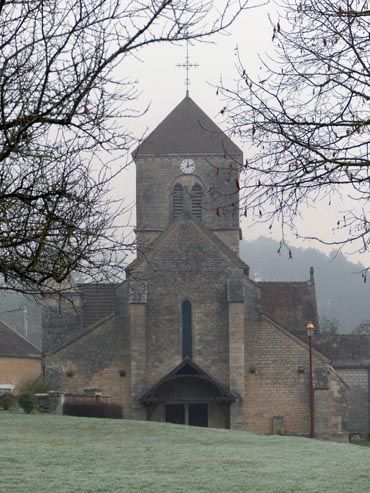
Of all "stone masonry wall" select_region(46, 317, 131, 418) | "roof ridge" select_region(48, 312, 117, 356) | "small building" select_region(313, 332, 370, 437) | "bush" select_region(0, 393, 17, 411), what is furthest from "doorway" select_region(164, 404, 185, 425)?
"small building" select_region(313, 332, 370, 437)

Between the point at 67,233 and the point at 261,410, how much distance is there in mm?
36034

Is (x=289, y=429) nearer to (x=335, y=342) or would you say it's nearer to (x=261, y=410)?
(x=261, y=410)

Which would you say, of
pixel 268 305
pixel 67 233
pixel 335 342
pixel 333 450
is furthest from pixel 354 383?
pixel 67 233

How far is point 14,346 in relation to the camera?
66.8 meters

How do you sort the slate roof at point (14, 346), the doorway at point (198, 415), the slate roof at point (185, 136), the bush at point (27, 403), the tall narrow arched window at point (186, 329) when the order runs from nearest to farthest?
the bush at point (27, 403) → the doorway at point (198, 415) → the tall narrow arched window at point (186, 329) → the slate roof at point (185, 136) → the slate roof at point (14, 346)

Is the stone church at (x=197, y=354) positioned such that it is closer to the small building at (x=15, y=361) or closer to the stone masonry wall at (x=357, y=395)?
the stone masonry wall at (x=357, y=395)

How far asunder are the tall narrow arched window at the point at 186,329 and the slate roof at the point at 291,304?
7.02 meters

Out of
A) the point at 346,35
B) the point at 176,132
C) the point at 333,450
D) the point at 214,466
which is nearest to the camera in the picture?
the point at 346,35

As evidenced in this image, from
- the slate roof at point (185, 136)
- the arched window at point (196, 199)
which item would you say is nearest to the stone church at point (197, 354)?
the arched window at point (196, 199)

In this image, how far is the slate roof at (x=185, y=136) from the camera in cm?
5791

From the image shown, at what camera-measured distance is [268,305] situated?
56.0m

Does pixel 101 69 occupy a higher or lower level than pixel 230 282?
lower

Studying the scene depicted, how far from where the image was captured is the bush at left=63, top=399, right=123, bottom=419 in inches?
1576

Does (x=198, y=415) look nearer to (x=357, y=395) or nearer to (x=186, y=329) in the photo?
(x=186, y=329)
